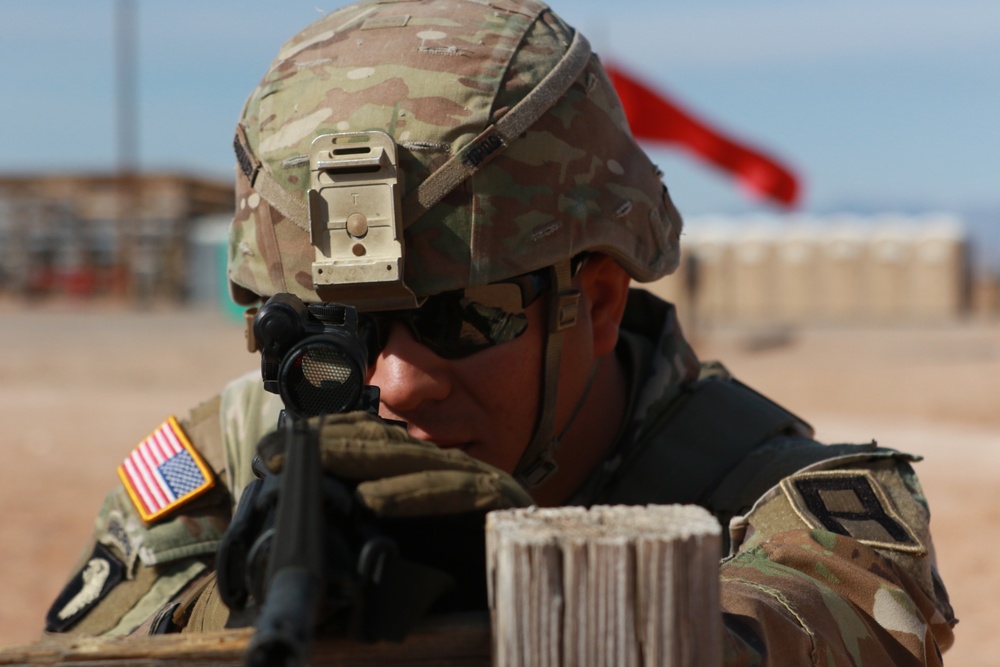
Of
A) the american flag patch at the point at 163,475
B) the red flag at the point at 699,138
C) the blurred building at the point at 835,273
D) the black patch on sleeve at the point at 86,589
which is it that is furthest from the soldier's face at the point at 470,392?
the blurred building at the point at 835,273

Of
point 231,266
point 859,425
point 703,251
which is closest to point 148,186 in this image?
point 703,251

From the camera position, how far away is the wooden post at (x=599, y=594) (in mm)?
1123

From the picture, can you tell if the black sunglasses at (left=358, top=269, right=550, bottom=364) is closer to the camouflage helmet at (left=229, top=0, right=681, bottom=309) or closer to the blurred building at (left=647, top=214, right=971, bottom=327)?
the camouflage helmet at (left=229, top=0, right=681, bottom=309)

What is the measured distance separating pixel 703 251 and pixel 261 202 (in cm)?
2535

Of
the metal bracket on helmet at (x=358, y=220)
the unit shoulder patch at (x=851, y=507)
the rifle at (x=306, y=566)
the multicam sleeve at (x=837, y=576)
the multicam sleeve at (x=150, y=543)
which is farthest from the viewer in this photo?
the multicam sleeve at (x=150, y=543)

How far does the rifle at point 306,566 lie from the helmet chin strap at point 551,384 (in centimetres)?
120

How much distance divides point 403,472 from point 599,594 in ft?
0.87

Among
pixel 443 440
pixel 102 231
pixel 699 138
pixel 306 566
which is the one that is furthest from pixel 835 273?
pixel 306 566

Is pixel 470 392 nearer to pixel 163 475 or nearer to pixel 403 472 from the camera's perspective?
pixel 163 475

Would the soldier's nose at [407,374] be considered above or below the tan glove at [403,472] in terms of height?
below

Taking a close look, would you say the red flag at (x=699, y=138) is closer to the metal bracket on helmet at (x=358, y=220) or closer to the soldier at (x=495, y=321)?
the soldier at (x=495, y=321)

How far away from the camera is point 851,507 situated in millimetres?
Result: 2244

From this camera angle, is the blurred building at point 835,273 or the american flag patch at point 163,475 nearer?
the american flag patch at point 163,475

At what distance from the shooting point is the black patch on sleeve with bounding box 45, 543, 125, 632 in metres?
2.66
